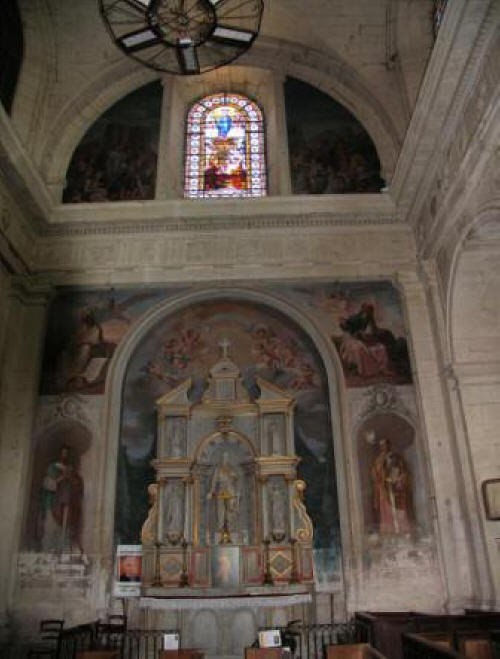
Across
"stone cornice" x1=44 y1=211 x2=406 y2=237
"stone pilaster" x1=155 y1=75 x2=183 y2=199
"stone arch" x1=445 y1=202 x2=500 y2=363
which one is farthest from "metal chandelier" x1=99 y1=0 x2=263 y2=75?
"stone arch" x1=445 y1=202 x2=500 y2=363

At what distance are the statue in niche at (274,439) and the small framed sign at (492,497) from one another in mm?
3294

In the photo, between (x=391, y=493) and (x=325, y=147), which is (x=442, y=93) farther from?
(x=391, y=493)

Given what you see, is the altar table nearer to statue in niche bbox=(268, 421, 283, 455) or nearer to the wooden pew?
the wooden pew

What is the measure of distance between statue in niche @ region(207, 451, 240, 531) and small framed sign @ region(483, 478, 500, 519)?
12.9ft

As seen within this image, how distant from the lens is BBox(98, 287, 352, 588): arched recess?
9945mm

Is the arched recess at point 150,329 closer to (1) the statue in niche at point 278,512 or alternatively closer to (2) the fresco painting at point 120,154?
(1) the statue in niche at point 278,512

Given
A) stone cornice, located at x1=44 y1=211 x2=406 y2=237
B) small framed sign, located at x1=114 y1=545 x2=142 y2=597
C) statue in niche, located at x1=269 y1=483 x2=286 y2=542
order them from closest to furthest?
small framed sign, located at x1=114 y1=545 x2=142 y2=597 < statue in niche, located at x1=269 y1=483 x2=286 y2=542 < stone cornice, located at x1=44 y1=211 x2=406 y2=237

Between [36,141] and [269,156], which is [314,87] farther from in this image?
[36,141]

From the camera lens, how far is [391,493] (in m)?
10.0

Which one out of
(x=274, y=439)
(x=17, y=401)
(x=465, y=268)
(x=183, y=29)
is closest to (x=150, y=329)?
(x=17, y=401)

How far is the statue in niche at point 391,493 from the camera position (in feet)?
32.3

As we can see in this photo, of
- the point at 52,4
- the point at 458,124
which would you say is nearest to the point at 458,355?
the point at 458,124

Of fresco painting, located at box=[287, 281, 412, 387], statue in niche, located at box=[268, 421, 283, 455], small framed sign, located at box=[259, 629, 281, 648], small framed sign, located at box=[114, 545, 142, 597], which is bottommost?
small framed sign, located at box=[259, 629, 281, 648]

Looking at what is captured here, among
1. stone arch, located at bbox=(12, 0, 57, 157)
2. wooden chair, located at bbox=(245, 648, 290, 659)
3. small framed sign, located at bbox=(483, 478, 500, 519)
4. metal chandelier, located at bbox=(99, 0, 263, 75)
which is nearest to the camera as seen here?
wooden chair, located at bbox=(245, 648, 290, 659)
